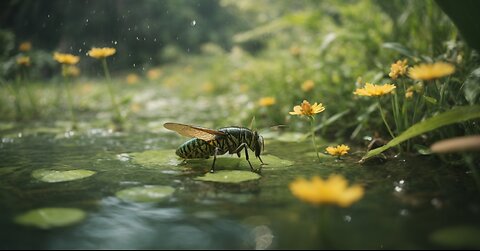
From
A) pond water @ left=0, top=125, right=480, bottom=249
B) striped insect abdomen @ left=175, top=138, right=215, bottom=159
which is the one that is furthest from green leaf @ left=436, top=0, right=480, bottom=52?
striped insect abdomen @ left=175, top=138, right=215, bottom=159

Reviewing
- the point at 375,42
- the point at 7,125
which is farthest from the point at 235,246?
the point at 7,125

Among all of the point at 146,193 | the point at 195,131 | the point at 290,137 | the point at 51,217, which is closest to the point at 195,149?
Answer: the point at 195,131

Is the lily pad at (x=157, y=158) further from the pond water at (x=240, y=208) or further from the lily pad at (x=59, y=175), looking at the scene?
the lily pad at (x=59, y=175)

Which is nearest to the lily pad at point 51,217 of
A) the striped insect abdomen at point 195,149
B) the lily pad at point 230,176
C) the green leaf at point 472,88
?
the lily pad at point 230,176

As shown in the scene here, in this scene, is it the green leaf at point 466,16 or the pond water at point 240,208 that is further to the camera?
the green leaf at point 466,16

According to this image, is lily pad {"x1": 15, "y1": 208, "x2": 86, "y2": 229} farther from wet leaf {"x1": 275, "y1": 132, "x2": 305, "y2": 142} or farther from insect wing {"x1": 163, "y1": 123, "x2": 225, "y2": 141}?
wet leaf {"x1": 275, "y1": 132, "x2": 305, "y2": 142}

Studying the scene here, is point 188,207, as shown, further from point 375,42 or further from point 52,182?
point 375,42
